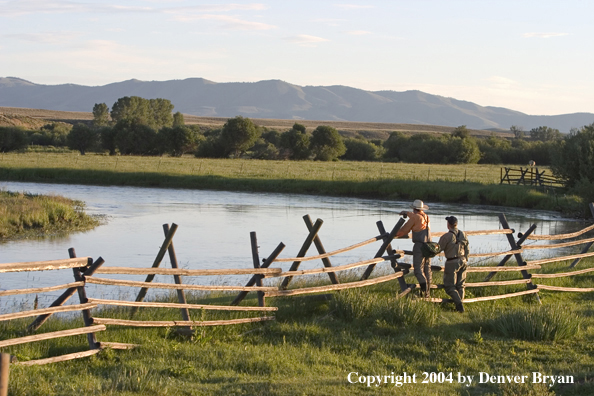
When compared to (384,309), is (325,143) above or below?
above

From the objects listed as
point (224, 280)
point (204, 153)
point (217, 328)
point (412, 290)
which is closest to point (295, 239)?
point (224, 280)

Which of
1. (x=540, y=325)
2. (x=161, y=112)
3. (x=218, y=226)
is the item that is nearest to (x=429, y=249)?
(x=540, y=325)

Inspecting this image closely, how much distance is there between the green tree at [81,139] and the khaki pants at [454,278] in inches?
2834

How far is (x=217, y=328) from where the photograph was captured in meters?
9.32

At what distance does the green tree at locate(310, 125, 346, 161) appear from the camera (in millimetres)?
78625

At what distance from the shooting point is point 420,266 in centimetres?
1085

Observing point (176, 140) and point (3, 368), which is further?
point (176, 140)

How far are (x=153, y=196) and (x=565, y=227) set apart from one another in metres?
21.6

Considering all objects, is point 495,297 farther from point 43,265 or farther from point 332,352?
point 43,265

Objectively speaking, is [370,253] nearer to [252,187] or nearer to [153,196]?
[153,196]

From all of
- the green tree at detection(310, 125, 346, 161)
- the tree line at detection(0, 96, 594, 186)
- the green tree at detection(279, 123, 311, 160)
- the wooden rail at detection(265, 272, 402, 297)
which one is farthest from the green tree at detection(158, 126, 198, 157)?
the wooden rail at detection(265, 272, 402, 297)

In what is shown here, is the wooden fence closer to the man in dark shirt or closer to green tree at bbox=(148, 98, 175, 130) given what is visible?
the man in dark shirt

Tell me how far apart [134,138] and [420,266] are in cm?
7033

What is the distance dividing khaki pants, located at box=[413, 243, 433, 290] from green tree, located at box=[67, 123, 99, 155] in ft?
236
